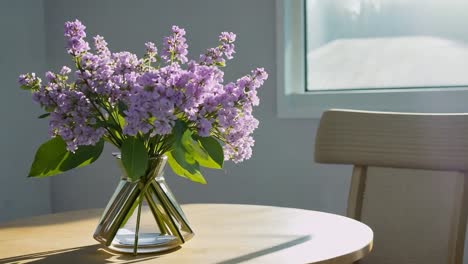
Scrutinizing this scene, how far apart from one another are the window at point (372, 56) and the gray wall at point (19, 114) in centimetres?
114

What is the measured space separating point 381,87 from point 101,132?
1.59m

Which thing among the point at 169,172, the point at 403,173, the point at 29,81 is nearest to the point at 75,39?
the point at 29,81

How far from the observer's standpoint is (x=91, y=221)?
1497 mm

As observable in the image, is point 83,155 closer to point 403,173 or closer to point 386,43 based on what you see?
point 403,173

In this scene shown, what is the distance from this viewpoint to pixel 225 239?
1272mm

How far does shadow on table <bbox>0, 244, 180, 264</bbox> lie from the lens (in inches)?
45.1

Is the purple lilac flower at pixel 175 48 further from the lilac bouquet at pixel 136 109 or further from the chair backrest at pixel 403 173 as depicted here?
the chair backrest at pixel 403 173

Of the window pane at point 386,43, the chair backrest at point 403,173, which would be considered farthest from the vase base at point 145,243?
the window pane at point 386,43

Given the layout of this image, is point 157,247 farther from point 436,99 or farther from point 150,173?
point 436,99

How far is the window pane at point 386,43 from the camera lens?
2430mm

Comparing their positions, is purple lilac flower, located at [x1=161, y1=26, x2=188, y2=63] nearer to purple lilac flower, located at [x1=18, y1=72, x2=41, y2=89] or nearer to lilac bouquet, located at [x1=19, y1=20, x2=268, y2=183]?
lilac bouquet, located at [x1=19, y1=20, x2=268, y2=183]

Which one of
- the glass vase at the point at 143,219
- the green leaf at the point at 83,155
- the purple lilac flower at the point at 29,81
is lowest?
the glass vase at the point at 143,219

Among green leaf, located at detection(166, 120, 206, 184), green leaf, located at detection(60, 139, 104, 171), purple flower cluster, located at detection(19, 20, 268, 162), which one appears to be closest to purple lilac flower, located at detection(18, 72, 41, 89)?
purple flower cluster, located at detection(19, 20, 268, 162)

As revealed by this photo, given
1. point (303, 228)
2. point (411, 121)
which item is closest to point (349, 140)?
point (411, 121)
